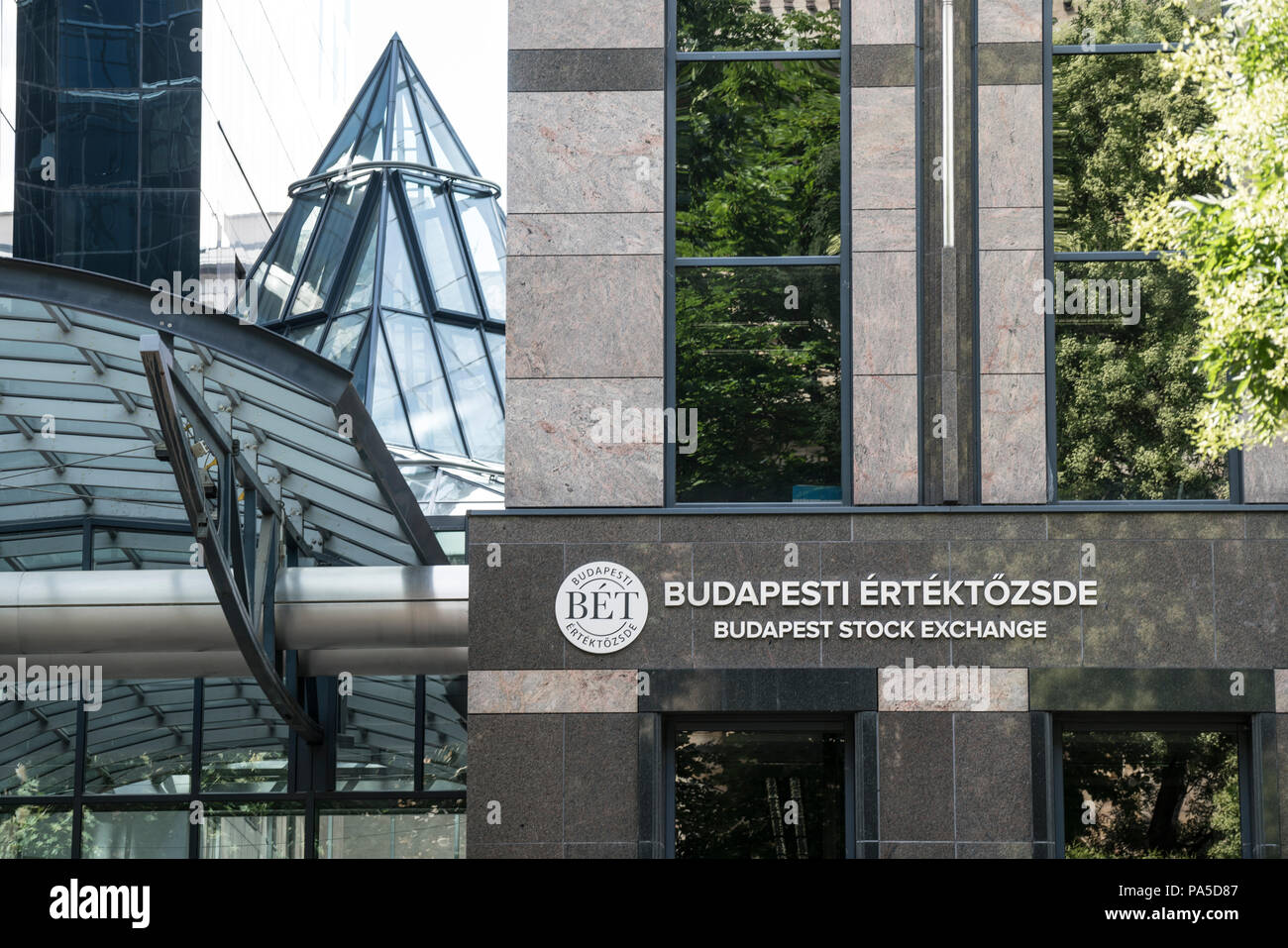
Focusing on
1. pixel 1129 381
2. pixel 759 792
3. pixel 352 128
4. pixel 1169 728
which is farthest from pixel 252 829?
pixel 352 128

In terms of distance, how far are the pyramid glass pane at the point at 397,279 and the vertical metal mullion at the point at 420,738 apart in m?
9.28

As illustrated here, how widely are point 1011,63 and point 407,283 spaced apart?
58.3 feet

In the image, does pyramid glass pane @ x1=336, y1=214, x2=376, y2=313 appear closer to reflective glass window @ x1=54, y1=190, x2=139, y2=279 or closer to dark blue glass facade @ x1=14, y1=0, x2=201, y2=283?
dark blue glass facade @ x1=14, y1=0, x2=201, y2=283

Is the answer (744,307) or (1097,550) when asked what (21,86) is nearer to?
(744,307)

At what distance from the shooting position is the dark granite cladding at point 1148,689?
41.3 feet

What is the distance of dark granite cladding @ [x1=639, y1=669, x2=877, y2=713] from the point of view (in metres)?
12.7

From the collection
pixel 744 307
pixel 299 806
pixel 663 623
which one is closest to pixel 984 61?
pixel 744 307

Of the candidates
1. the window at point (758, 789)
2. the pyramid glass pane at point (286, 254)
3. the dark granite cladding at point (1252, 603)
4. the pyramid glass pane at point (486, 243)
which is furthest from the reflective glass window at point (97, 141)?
the dark granite cladding at point (1252, 603)

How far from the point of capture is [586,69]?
44.1ft

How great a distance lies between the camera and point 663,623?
1287 cm

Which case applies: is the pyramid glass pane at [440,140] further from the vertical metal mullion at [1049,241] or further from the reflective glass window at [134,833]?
the vertical metal mullion at [1049,241]

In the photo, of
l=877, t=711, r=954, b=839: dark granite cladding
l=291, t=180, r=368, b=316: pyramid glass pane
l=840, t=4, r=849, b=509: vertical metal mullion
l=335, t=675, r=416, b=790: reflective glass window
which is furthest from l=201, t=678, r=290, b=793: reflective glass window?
l=877, t=711, r=954, b=839: dark granite cladding

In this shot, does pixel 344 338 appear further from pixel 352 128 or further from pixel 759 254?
pixel 759 254
